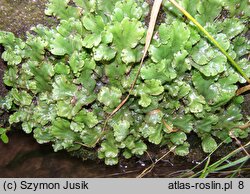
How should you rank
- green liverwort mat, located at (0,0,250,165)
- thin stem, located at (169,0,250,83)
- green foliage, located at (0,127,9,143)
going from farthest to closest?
1. green foliage, located at (0,127,9,143)
2. green liverwort mat, located at (0,0,250,165)
3. thin stem, located at (169,0,250,83)

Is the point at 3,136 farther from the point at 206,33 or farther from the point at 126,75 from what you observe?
the point at 206,33

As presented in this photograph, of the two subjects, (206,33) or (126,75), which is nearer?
(206,33)

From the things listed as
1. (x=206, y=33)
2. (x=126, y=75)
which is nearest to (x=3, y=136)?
(x=126, y=75)

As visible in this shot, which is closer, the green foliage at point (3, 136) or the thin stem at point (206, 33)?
the thin stem at point (206, 33)

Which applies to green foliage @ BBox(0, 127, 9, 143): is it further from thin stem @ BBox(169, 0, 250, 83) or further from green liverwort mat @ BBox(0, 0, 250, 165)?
thin stem @ BBox(169, 0, 250, 83)

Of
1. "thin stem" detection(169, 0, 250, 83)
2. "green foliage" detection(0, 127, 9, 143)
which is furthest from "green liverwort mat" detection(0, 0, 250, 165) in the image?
"green foliage" detection(0, 127, 9, 143)

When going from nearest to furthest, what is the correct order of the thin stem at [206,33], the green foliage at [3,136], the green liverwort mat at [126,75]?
1. the thin stem at [206,33]
2. the green liverwort mat at [126,75]
3. the green foliage at [3,136]

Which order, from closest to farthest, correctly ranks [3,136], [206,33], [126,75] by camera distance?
[206,33], [126,75], [3,136]

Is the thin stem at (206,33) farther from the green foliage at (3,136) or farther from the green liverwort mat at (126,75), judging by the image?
the green foliage at (3,136)

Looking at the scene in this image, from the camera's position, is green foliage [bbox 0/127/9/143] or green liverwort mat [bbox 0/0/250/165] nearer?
green liverwort mat [bbox 0/0/250/165]

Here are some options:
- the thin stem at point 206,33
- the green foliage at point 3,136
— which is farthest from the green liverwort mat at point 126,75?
the green foliage at point 3,136
